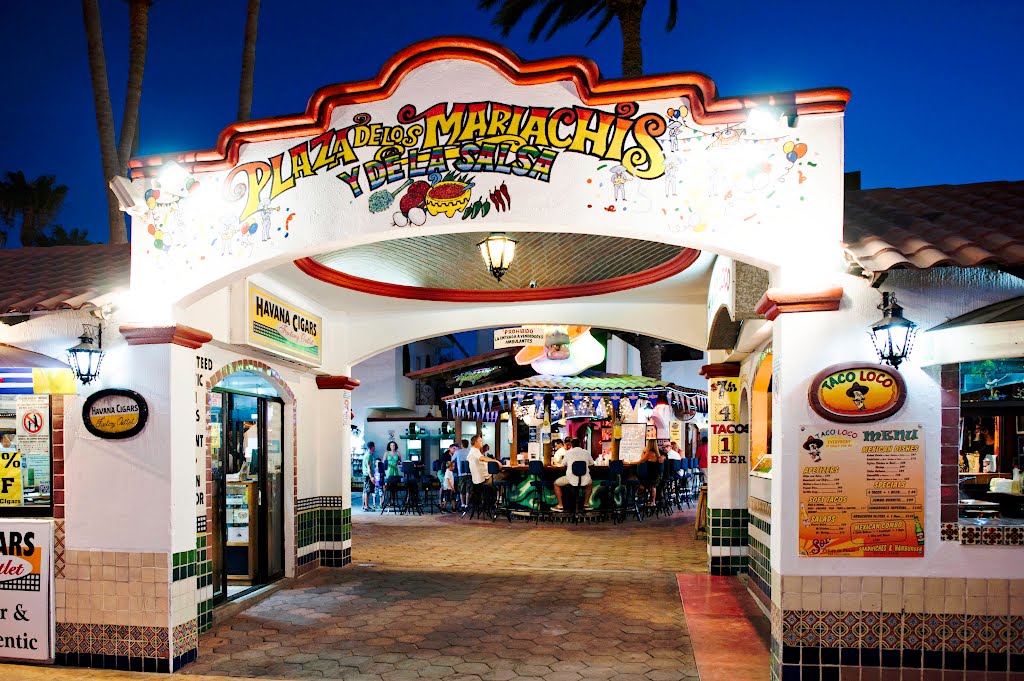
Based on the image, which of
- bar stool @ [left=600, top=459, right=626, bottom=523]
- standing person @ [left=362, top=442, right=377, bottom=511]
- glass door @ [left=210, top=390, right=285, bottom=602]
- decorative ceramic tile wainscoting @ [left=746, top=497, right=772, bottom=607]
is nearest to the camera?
decorative ceramic tile wainscoting @ [left=746, top=497, right=772, bottom=607]

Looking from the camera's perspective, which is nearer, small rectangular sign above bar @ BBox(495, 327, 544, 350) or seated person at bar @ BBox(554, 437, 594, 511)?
small rectangular sign above bar @ BBox(495, 327, 544, 350)

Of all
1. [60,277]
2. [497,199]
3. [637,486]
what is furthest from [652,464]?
→ [60,277]

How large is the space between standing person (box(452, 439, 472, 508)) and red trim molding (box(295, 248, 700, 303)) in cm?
710

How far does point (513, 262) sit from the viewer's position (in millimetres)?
8930

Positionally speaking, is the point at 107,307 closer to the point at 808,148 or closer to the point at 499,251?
the point at 499,251

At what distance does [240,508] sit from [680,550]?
20.1 feet

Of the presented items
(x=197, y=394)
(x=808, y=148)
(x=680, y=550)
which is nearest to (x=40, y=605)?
(x=197, y=394)

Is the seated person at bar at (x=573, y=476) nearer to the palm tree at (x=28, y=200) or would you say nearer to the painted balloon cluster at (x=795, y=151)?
the painted balloon cluster at (x=795, y=151)

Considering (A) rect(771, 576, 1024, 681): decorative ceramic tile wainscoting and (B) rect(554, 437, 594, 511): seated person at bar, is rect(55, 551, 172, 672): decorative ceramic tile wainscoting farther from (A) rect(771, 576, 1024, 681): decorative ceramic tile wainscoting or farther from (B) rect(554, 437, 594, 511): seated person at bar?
(B) rect(554, 437, 594, 511): seated person at bar

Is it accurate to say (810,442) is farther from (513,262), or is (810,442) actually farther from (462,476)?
(462,476)

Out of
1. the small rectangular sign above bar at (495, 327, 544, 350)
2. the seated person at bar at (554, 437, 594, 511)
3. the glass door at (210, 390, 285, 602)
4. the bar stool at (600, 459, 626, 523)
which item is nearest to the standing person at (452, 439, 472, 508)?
the seated person at bar at (554, 437, 594, 511)

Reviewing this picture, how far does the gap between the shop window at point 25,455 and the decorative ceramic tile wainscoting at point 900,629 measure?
18.3 feet

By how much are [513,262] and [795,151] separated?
4.23 meters

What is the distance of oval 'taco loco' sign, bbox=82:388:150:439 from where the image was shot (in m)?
5.96
